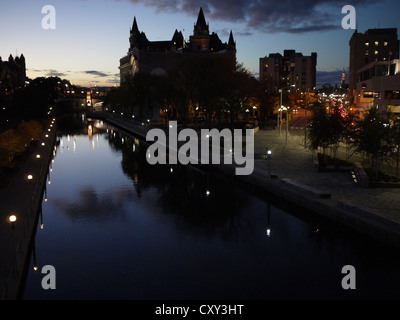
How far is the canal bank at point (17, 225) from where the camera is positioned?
12375 millimetres

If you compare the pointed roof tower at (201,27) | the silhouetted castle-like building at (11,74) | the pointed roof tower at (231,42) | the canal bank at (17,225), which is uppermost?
the pointed roof tower at (201,27)

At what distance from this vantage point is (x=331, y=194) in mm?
21859

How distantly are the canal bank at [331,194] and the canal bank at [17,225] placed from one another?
43.2 ft

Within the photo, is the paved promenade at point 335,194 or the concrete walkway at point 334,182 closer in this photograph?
the paved promenade at point 335,194

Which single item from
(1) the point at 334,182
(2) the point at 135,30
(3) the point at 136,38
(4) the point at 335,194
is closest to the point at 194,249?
(4) the point at 335,194

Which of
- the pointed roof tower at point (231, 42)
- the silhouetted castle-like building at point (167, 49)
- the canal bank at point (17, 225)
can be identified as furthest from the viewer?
the pointed roof tower at point (231, 42)

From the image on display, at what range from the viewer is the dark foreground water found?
43.3 feet

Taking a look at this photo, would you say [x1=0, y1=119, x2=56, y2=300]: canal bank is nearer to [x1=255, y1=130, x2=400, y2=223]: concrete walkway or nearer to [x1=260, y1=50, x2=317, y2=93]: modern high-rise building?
[x1=255, y1=130, x2=400, y2=223]: concrete walkway

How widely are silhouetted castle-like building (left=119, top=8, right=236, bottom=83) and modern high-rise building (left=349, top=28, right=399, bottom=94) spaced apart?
1405 inches

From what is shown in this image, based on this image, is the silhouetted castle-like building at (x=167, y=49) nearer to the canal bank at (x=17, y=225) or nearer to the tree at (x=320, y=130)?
the tree at (x=320, y=130)

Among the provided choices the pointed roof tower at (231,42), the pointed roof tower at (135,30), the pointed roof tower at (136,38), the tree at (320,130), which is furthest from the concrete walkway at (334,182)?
the pointed roof tower at (135,30)

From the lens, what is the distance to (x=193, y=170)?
34375mm

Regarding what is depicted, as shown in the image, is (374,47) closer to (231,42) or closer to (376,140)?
(231,42)
